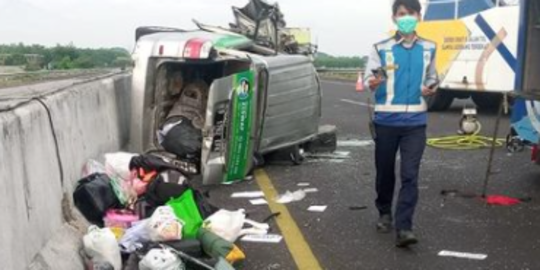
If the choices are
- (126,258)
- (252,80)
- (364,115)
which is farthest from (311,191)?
(364,115)

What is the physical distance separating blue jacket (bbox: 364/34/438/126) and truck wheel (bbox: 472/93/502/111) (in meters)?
12.1

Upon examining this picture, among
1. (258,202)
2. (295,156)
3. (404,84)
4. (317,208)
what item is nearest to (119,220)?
(258,202)

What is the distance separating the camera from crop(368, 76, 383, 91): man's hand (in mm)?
6082

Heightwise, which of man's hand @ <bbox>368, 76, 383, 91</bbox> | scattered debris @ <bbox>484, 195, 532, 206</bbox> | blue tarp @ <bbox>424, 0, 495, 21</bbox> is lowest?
scattered debris @ <bbox>484, 195, 532, 206</bbox>

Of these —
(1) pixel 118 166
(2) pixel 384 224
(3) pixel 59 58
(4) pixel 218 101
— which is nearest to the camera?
(2) pixel 384 224

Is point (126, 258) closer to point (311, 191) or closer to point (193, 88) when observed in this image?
point (311, 191)

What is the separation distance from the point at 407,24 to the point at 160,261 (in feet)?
9.11

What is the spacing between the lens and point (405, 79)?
19.9ft

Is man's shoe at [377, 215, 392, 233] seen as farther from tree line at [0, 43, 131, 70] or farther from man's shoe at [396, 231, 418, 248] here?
tree line at [0, 43, 131, 70]

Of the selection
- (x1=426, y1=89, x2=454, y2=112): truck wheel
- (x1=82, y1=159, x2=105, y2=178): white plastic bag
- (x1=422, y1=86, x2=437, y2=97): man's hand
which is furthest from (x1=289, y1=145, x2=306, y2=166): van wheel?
(x1=426, y1=89, x2=454, y2=112): truck wheel

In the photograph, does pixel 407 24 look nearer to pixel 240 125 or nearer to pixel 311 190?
pixel 311 190

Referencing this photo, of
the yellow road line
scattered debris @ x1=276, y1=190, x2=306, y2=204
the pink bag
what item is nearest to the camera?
the yellow road line

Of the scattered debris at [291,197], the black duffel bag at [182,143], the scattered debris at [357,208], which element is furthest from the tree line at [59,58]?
the scattered debris at [357,208]

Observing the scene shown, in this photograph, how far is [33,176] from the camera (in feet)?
15.4
